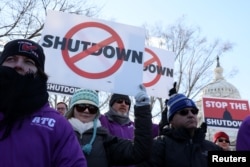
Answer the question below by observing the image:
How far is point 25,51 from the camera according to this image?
1874 millimetres

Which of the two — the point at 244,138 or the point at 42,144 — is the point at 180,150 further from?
the point at 42,144

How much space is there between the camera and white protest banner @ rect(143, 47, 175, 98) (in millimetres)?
5578

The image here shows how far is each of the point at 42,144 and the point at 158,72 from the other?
421cm

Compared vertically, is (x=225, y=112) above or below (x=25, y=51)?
above

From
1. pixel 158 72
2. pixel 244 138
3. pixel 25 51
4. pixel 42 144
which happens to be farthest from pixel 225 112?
pixel 42 144

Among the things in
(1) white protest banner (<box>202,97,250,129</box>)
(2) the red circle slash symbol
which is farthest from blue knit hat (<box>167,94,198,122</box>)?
(1) white protest banner (<box>202,97,250,129</box>)

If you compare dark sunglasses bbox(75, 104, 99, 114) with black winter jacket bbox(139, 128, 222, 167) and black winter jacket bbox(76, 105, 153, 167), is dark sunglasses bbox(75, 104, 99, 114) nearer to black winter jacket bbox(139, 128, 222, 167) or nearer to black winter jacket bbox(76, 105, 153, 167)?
black winter jacket bbox(76, 105, 153, 167)

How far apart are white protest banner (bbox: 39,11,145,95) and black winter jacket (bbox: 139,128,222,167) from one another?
1.40 meters

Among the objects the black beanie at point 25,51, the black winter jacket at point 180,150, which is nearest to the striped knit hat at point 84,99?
the black winter jacket at point 180,150

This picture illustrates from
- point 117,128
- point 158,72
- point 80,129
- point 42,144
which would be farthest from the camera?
point 158,72

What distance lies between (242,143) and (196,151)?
1.39 ft

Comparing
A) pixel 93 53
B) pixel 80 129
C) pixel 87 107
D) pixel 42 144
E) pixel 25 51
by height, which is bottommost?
pixel 42 144

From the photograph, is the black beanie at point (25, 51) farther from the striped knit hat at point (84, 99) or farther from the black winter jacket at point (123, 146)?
the striped knit hat at point (84, 99)

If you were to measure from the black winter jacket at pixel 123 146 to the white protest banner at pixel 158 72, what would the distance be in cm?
291
